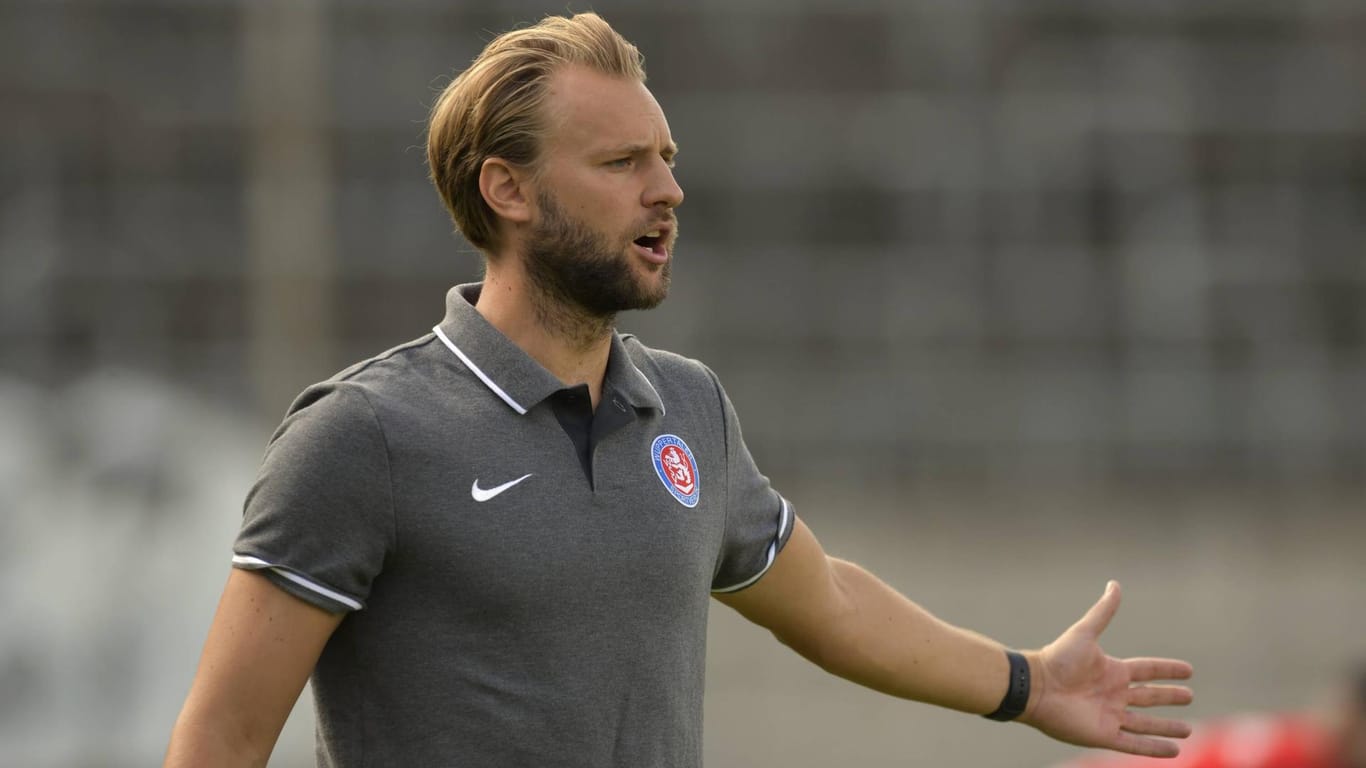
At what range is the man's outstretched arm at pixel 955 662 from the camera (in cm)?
337

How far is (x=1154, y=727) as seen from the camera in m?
3.45

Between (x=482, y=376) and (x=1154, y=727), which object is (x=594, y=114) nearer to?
(x=482, y=376)

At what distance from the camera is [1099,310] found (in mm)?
13352

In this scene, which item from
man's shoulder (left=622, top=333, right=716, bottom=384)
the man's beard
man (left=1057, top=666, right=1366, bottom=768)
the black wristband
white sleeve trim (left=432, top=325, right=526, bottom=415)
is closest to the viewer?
white sleeve trim (left=432, top=325, right=526, bottom=415)

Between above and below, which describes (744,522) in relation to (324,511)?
above

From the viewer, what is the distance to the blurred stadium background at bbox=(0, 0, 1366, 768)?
12.9 meters

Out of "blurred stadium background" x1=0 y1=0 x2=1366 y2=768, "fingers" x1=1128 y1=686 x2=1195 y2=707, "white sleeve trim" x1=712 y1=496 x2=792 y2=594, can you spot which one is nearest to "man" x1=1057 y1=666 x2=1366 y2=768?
"fingers" x1=1128 y1=686 x2=1195 y2=707

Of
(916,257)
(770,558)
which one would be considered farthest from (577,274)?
(916,257)

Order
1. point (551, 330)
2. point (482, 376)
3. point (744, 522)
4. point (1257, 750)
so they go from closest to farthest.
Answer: point (482, 376) → point (551, 330) → point (744, 522) → point (1257, 750)

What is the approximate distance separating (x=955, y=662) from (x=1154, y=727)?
0.36 meters

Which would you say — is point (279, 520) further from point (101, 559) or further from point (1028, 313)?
point (1028, 313)

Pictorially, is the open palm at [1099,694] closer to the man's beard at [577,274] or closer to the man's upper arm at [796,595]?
the man's upper arm at [796,595]

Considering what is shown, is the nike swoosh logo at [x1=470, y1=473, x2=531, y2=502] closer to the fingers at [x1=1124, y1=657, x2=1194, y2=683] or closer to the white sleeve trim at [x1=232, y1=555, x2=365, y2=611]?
the white sleeve trim at [x1=232, y1=555, x2=365, y2=611]

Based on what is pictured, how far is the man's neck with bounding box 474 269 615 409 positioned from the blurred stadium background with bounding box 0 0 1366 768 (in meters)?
9.70
